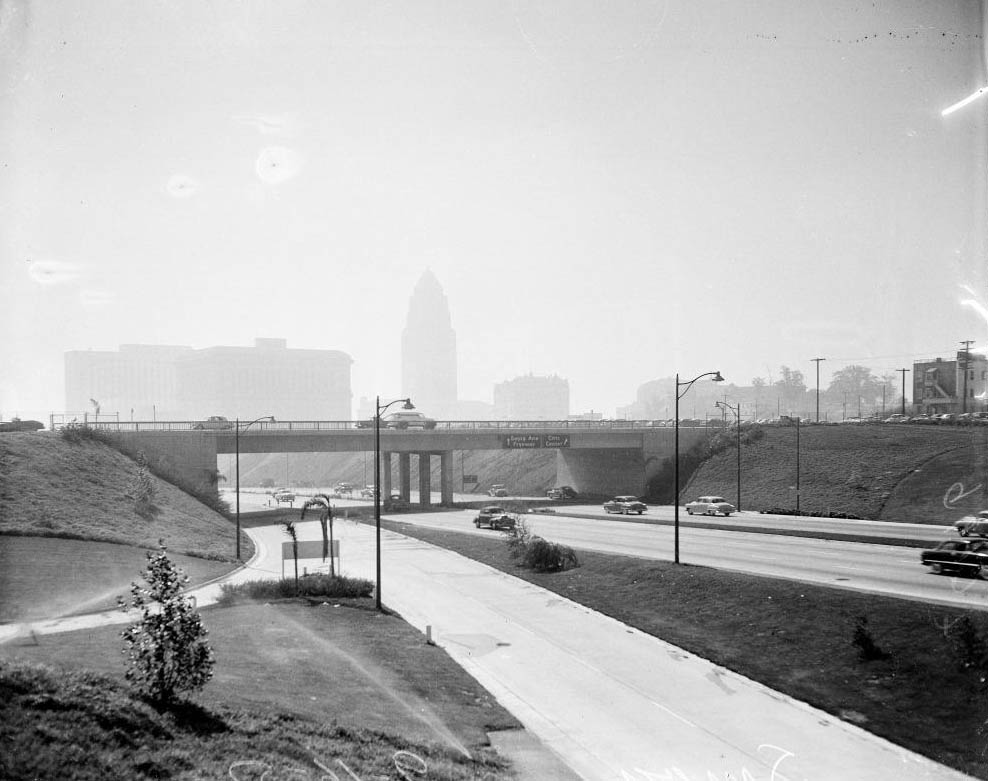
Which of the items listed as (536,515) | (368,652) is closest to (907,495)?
(536,515)

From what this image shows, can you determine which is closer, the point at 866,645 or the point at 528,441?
the point at 866,645

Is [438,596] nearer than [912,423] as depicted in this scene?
Yes

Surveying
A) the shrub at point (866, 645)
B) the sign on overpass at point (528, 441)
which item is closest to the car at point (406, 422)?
the sign on overpass at point (528, 441)

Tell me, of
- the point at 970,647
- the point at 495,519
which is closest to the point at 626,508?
the point at 495,519

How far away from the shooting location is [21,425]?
58719 millimetres

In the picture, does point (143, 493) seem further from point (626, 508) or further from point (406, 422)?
point (626, 508)

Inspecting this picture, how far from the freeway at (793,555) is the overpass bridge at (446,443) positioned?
24.8m

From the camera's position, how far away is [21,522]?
1373 inches

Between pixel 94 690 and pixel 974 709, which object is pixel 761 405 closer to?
→ pixel 974 709

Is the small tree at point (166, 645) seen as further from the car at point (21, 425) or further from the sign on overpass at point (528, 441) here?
the sign on overpass at point (528, 441)

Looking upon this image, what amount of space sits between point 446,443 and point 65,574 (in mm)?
52289

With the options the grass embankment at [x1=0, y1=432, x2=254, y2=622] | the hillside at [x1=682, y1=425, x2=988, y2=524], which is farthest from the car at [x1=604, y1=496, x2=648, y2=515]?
the grass embankment at [x1=0, y1=432, x2=254, y2=622]

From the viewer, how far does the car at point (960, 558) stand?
80.1 ft

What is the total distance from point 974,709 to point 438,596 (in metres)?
20.2
